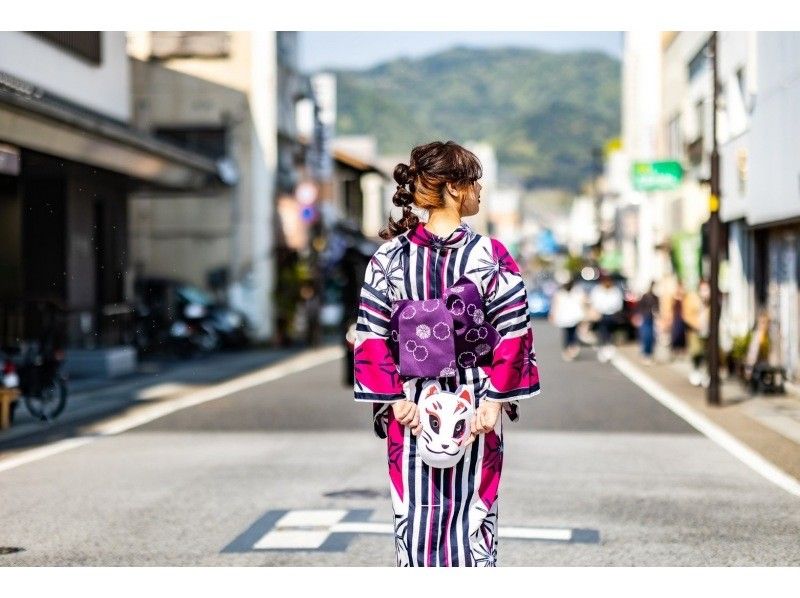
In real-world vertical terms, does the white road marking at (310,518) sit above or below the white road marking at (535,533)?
above

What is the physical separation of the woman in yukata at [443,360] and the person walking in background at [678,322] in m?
21.5

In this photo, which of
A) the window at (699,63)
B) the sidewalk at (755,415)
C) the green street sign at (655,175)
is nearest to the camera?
the sidewalk at (755,415)

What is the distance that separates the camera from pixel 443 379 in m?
4.58

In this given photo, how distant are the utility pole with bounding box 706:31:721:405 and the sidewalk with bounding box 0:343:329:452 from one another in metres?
7.15

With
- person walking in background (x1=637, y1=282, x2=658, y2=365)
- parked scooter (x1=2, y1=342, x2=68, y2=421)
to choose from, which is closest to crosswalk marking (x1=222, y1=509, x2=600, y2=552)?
parked scooter (x1=2, y1=342, x2=68, y2=421)

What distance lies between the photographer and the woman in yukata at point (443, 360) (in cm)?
452

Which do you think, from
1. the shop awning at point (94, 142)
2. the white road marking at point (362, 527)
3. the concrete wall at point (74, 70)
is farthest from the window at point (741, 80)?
the white road marking at point (362, 527)

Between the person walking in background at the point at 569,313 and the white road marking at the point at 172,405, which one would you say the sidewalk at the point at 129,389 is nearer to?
the white road marking at the point at 172,405

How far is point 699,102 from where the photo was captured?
34219 millimetres

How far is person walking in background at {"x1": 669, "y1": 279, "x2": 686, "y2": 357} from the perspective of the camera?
25.8m

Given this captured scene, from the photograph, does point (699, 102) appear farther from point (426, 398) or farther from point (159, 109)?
point (426, 398)

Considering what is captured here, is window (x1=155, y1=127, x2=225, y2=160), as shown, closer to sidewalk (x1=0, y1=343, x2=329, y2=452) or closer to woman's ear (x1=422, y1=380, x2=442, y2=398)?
sidewalk (x1=0, y1=343, x2=329, y2=452)

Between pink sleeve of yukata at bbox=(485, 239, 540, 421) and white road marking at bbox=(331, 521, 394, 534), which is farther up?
pink sleeve of yukata at bbox=(485, 239, 540, 421)

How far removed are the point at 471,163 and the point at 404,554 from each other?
1327mm
